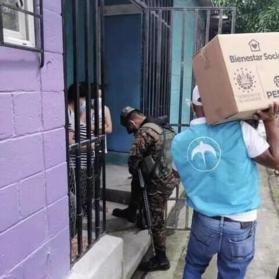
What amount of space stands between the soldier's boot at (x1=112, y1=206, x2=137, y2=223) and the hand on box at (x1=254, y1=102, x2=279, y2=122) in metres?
2.27

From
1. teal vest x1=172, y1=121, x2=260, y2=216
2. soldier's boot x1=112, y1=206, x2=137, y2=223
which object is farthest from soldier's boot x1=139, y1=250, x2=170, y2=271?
teal vest x1=172, y1=121, x2=260, y2=216

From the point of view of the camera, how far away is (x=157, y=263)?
333cm

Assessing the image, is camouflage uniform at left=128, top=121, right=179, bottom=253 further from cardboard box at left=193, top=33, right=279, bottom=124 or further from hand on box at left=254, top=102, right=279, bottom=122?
hand on box at left=254, top=102, right=279, bottom=122

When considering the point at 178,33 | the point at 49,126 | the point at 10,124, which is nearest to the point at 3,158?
the point at 10,124

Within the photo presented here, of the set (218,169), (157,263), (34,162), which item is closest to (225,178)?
(218,169)

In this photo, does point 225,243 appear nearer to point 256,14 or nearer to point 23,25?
point 23,25

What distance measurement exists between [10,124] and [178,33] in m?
5.68

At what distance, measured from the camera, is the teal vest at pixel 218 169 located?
1.97 meters

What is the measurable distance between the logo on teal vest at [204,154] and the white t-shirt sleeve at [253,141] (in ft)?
0.50

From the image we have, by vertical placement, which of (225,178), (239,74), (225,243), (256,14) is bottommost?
(225,243)

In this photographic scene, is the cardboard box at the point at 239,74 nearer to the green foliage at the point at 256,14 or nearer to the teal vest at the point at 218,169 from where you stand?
the teal vest at the point at 218,169

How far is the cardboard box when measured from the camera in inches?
70.7

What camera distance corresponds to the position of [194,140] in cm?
206

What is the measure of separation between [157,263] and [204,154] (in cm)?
168
